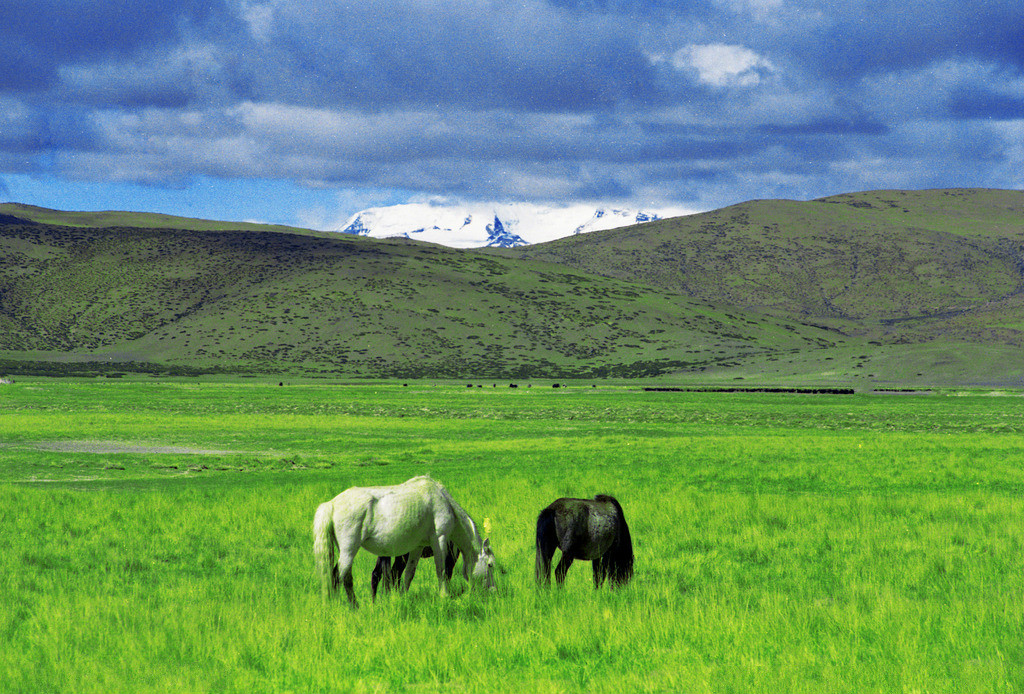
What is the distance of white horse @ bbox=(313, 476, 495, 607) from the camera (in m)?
11.6

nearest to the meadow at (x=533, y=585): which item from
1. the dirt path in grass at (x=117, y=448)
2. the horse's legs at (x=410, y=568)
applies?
the horse's legs at (x=410, y=568)

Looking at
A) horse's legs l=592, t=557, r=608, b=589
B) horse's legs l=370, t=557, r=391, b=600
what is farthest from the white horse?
horse's legs l=592, t=557, r=608, b=589

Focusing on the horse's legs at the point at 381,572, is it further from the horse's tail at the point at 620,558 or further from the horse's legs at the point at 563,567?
the horse's tail at the point at 620,558

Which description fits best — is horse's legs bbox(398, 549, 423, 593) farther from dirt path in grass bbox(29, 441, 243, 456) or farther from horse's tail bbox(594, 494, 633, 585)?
dirt path in grass bbox(29, 441, 243, 456)

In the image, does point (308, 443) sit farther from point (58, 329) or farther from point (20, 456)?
point (58, 329)

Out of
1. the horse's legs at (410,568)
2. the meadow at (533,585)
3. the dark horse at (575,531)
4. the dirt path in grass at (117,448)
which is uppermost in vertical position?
the dark horse at (575,531)

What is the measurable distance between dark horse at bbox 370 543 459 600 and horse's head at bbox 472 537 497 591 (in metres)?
0.49

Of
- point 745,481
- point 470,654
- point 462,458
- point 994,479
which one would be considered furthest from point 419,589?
point 462,458

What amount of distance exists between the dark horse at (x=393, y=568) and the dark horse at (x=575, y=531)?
1228 mm

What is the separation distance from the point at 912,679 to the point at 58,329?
216 m

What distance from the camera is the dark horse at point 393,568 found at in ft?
41.7

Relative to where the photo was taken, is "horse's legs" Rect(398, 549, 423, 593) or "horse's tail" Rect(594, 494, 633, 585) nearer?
"horse's legs" Rect(398, 549, 423, 593)

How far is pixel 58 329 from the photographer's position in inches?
7869

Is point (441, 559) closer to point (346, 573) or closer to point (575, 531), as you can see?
point (346, 573)
